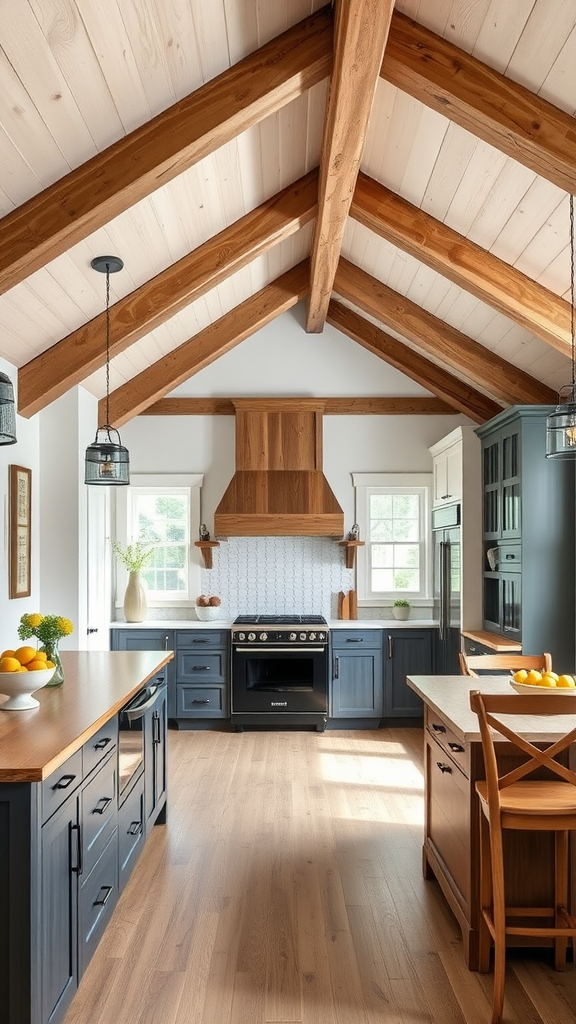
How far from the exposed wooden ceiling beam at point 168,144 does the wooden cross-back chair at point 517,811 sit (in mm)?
2406

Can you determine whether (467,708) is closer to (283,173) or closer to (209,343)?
(283,173)

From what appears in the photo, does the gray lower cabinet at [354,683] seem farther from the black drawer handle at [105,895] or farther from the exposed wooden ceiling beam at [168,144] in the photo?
the exposed wooden ceiling beam at [168,144]

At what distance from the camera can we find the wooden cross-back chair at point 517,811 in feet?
8.26

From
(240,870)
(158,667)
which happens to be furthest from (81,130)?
(240,870)

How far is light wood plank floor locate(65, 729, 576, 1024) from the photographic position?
102 inches

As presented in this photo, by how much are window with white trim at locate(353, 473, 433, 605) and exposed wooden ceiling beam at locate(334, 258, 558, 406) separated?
1538 mm

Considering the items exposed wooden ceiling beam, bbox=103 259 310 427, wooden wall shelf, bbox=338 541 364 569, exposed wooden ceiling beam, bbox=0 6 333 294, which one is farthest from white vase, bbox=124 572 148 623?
exposed wooden ceiling beam, bbox=0 6 333 294

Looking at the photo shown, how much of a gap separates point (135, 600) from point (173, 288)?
300cm

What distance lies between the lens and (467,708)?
312 centimetres

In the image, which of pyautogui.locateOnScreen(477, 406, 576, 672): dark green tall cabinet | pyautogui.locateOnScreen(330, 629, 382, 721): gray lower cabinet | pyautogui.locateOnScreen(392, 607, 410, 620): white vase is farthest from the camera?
pyautogui.locateOnScreen(392, 607, 410, 620): white vase

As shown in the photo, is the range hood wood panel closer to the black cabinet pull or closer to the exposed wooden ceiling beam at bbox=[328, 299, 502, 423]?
the exposed wooden ceiling beam at bbox=[328, 299, 502, 423]

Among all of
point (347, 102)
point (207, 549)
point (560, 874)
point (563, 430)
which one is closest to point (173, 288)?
point (347, 102)

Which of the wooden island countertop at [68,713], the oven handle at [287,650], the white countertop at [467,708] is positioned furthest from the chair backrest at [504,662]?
the oven handle at [287,650]

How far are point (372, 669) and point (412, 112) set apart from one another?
429 centimetres
